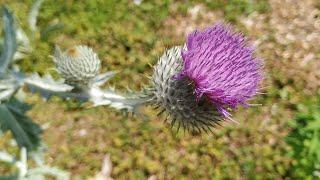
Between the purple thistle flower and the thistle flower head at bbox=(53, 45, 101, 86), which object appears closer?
the purple thistle flower

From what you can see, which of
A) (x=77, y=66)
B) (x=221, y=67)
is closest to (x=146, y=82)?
(x=77, y=66)

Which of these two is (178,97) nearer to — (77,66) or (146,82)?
(77,66)

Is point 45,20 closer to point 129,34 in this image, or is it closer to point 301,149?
point 129,34

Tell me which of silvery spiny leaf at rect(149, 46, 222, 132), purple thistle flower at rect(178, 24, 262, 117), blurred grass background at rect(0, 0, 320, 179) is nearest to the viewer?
purple thistle flower at rect(178, 24, 262, 117)

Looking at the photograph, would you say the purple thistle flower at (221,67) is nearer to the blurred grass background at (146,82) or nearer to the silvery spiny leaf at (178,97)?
the silvery spiny leaf at (178,97)

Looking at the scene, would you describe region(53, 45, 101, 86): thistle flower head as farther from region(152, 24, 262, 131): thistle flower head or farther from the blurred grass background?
the blurred grass background

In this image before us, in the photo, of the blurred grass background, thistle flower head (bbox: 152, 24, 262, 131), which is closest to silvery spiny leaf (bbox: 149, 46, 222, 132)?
thistle flower head (bbox: 152, 24, 262, 131)

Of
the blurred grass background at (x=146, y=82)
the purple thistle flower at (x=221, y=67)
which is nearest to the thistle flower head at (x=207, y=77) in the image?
the purple thistle flower at (x=221, y=67)
